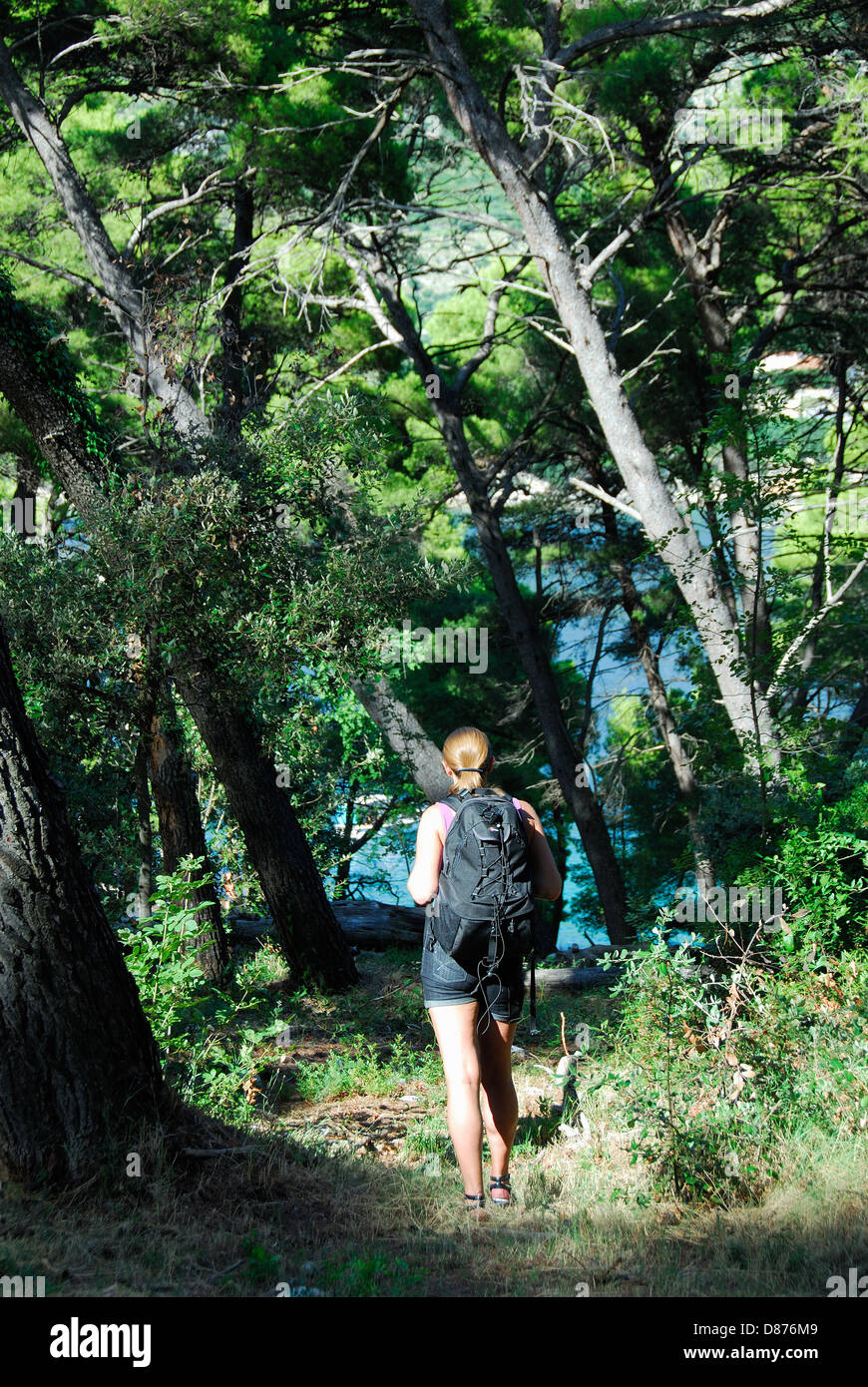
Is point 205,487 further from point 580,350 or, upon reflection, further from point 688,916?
point 580,350

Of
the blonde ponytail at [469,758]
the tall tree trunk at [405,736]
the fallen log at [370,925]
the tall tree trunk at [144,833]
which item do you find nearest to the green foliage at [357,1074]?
the tall tree trunk at [144,833]

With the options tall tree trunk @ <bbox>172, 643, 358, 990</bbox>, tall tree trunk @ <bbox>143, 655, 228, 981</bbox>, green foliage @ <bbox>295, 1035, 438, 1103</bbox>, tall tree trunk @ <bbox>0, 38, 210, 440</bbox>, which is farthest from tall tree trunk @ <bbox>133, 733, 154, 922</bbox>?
tall tree trunk @ <bbox>0, 38, 210, 440</bbox>

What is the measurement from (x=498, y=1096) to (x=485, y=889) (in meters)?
0.92

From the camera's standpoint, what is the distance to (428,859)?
403cm

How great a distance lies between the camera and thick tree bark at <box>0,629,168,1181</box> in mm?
3926

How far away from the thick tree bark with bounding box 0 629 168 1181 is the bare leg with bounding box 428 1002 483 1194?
1149mm

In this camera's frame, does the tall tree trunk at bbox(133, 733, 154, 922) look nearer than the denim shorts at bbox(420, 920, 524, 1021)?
No

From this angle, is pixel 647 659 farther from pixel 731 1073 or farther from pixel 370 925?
pixel 731 1073

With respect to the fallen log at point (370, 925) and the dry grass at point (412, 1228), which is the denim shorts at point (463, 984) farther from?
the fallen log at point (370, 925)

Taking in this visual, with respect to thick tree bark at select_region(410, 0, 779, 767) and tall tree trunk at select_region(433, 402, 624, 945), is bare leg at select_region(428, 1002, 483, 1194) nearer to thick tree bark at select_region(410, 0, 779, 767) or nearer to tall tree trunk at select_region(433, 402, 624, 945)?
thick tree bark at select_region(410, 0, 779, 767)

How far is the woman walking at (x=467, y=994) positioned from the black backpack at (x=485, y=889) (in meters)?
0.08

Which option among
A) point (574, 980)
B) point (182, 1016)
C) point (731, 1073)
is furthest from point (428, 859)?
point (574, 980)

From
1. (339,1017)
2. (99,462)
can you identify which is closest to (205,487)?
(99,462)

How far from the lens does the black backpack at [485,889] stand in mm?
3875
